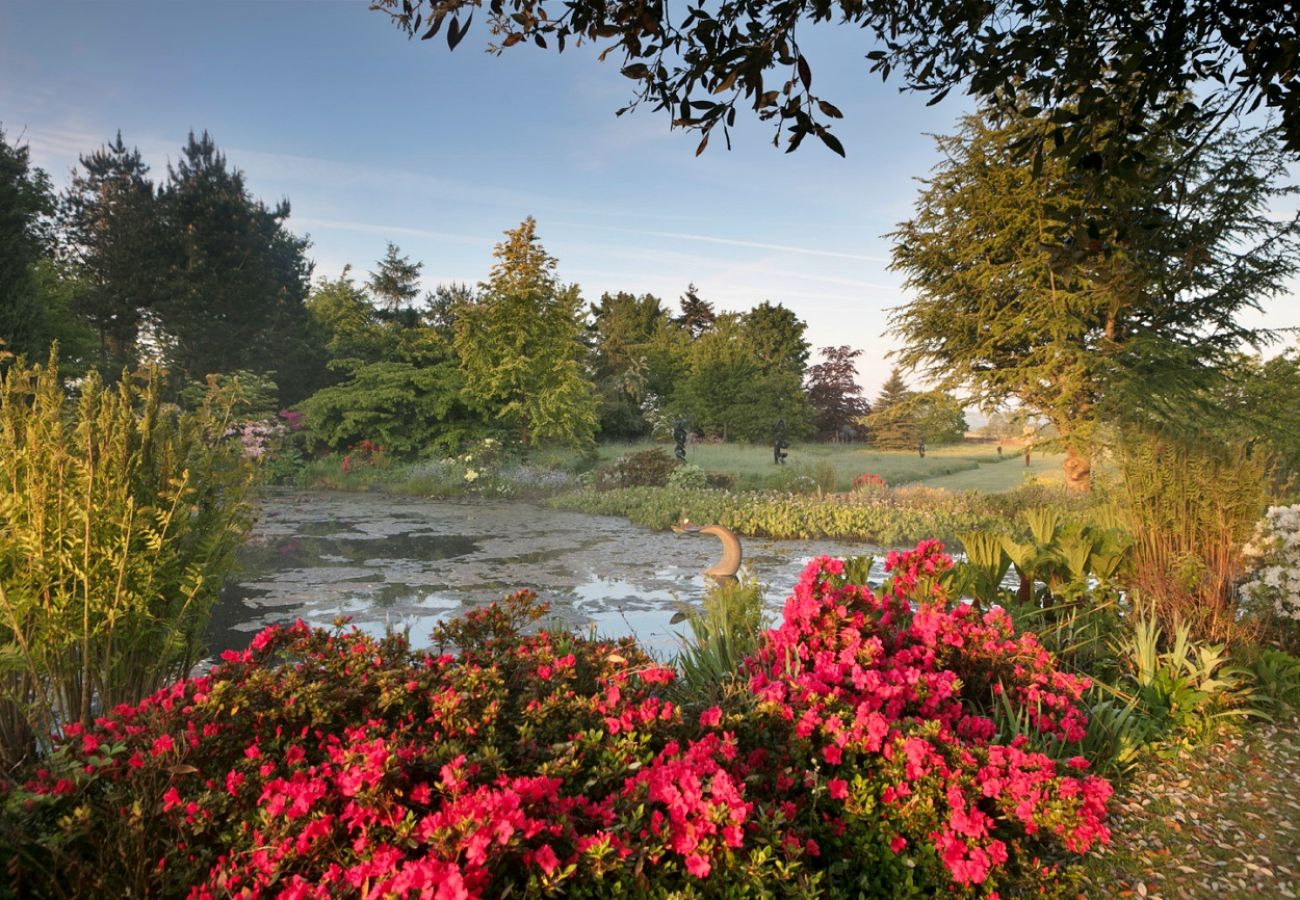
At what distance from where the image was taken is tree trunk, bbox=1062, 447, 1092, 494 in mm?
13227

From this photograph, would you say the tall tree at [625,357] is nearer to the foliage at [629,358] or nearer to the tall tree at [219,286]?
the foliage at [629,358]

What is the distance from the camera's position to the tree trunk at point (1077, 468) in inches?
521

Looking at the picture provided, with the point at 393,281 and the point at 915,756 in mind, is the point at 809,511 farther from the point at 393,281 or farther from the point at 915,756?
the point at 393,281

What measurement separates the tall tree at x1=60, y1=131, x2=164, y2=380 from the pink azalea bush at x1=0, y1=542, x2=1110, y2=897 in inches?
841

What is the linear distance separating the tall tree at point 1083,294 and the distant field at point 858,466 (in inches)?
112

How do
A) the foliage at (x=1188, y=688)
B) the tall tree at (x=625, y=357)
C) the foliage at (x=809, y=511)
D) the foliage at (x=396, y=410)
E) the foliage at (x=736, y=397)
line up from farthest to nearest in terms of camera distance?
1. the foliage at (x=736, y=397)
2. the tall tree at (x=625, y=357)
3. the foliage at (x=396, y=410)
4. the foliage at (x=809, y=511)
5. the foliage at (x=1188, y=688)

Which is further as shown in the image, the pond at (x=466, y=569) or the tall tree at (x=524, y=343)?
the tall tree at (x=524, y=343)

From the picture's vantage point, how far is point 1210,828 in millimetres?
2320

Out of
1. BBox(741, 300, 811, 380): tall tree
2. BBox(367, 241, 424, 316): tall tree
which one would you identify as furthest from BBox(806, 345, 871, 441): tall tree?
BBox(367, 241, 424, 316): tall tree

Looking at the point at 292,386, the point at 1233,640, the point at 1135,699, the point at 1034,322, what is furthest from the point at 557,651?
the point at 292,386

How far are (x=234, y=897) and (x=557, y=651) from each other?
117cm

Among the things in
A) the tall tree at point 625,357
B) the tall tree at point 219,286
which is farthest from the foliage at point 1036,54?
the tall tree at point 219,286

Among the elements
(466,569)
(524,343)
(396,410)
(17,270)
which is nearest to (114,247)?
(17,270)

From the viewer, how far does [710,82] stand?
2.35m
